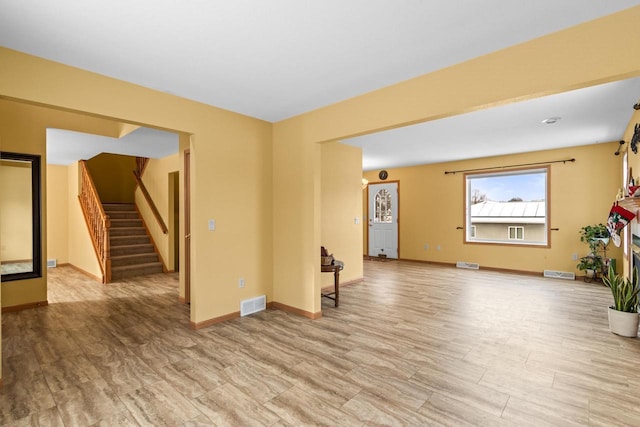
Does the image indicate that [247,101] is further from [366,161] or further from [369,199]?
[369,199]

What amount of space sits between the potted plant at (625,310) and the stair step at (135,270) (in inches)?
290

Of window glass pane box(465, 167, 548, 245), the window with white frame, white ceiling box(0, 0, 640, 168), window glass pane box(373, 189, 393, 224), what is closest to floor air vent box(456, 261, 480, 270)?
window glass pane box(465, 167, 548, 245)

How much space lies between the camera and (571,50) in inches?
83.3

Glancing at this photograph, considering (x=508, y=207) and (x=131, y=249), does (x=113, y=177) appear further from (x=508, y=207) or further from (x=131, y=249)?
(x=508, y=207)

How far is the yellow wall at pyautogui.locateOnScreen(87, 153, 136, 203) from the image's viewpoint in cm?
884

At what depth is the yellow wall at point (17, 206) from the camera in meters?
4.21

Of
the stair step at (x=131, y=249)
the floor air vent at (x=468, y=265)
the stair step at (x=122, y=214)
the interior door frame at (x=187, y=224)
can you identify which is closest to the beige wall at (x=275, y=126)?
the interior door frame at (x=187, y=224)

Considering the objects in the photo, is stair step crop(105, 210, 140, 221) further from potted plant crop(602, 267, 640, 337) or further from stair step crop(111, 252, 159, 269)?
potted plant crop(602, 267, 640, 337)

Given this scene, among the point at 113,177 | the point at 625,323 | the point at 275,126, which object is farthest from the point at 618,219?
Result: the point at 113,177

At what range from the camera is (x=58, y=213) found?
7.36 metres

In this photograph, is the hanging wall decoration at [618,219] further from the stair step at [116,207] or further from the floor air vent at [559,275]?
Result: the stair step at [116,207]

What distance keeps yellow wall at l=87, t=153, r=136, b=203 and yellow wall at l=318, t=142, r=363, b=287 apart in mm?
6751

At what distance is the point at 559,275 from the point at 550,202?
4.71ft

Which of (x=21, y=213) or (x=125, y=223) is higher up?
(x=21, y=213)
